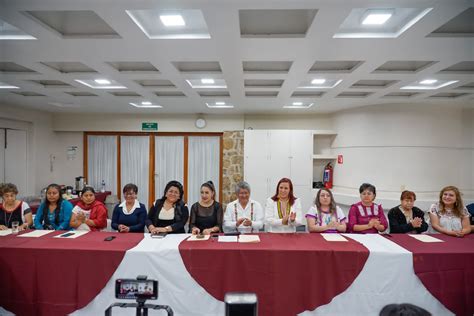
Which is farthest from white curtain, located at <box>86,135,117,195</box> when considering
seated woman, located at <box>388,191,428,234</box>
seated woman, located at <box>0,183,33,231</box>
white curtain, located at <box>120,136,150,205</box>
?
seated woman, located at <box>388,191,428,234</box>

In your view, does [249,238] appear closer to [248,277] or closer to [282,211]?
[248,277]

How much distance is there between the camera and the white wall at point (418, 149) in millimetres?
4977

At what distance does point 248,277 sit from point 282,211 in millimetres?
1141

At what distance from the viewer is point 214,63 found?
3.13 meters

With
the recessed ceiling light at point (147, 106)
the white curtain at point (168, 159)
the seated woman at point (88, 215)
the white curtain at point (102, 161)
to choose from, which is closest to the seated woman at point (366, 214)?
the seated woman at point (88, 215)

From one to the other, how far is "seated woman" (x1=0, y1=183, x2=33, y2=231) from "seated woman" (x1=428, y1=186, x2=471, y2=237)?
4831mm

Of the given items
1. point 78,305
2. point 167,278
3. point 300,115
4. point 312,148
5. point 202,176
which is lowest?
point 78,305

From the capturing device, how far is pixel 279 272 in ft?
6.94

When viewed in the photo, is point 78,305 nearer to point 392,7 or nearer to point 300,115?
point 392,7

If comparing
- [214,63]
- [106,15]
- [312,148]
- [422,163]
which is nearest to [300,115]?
[312,148]

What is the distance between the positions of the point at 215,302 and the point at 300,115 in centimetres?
500

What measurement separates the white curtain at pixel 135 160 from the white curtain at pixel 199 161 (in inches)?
44.6

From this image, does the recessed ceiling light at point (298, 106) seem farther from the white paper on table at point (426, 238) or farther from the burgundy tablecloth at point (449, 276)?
the burgundy tablecloth at point (449, 276)

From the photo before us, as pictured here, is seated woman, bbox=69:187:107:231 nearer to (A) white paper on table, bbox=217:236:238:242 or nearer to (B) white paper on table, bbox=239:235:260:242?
(A) white paper on table, bbox=217:236:238:242
